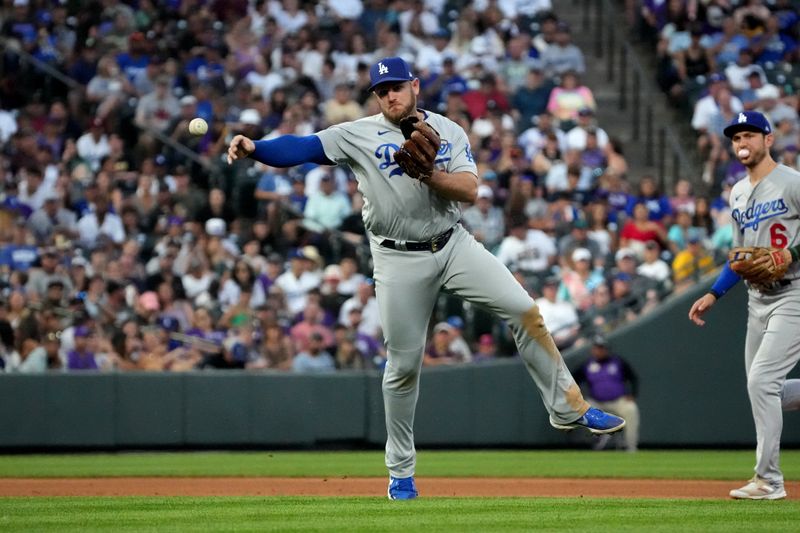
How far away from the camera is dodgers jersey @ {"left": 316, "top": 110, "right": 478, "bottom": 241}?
7.00 m

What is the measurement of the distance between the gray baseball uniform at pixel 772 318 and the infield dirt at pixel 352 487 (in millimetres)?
680

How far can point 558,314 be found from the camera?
14281mm

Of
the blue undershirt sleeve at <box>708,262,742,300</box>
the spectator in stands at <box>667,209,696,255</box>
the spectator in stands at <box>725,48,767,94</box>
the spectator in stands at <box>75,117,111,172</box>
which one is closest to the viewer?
the blue undershirt sleeve at <box>708,262,742,300</box>

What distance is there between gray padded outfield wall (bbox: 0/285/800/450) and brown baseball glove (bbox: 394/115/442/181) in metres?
7.26

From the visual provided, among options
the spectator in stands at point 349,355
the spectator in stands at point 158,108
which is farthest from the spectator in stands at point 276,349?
the spectator in stands at point 158,108

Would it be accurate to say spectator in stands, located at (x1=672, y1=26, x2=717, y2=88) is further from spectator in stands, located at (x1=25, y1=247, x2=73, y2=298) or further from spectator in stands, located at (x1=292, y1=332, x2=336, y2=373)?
spectator in stands, located at (x1=25, y1=247, x2=73, y2=298)

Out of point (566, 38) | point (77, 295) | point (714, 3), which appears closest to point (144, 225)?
point (77, 295)

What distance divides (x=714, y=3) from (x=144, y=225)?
874 centimetres

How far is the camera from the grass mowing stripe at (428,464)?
423 inches

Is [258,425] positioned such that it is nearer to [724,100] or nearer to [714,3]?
[724,100]

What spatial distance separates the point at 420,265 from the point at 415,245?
0.11m

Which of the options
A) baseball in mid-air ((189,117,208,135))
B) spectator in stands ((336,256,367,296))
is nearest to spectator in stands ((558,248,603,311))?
spectator in stands ((336,256,367,296))

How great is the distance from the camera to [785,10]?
744 inches

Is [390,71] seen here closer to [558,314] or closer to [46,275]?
[558,314]
